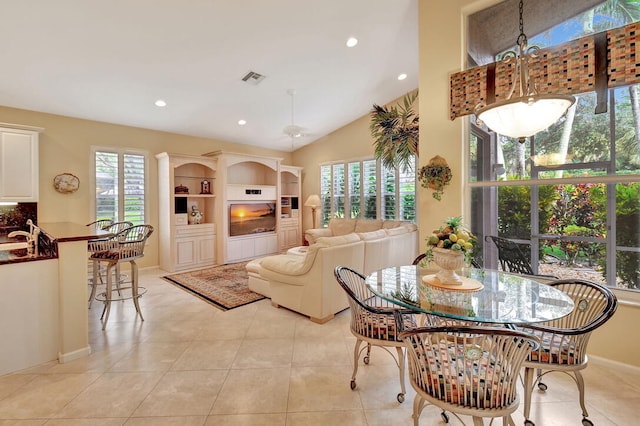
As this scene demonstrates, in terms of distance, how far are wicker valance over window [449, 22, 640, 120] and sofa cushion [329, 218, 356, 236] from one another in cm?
399

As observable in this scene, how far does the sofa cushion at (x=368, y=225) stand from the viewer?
6570 mm

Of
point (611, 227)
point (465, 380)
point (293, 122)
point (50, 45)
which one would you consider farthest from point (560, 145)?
point (50, 45)

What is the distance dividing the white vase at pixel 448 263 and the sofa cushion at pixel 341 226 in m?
4.74

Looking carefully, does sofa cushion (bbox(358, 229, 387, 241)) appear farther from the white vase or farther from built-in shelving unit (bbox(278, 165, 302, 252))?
built-in shelving unit (bbox(278, 165, 302, 252))

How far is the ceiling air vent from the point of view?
4586mm

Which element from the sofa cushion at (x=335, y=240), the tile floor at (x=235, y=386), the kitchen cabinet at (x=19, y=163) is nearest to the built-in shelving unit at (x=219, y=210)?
the kitchen cabinet at (x=19, y=163)

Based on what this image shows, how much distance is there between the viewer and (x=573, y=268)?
2.93m

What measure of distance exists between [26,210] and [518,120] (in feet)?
21.2

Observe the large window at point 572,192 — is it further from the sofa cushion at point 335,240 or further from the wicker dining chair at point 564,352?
the sofa cushion at point 335,240

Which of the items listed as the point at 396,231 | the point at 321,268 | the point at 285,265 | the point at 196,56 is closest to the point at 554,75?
the point at 396,231

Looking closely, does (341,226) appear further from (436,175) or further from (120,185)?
(120,185)

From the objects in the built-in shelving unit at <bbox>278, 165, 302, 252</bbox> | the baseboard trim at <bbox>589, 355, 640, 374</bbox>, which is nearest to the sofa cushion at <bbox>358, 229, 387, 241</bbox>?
the baseboard trim at <bbox>589, 355, 640, 374</bbox>

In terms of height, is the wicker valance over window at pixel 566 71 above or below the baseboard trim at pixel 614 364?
above

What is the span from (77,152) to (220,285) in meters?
3.42
